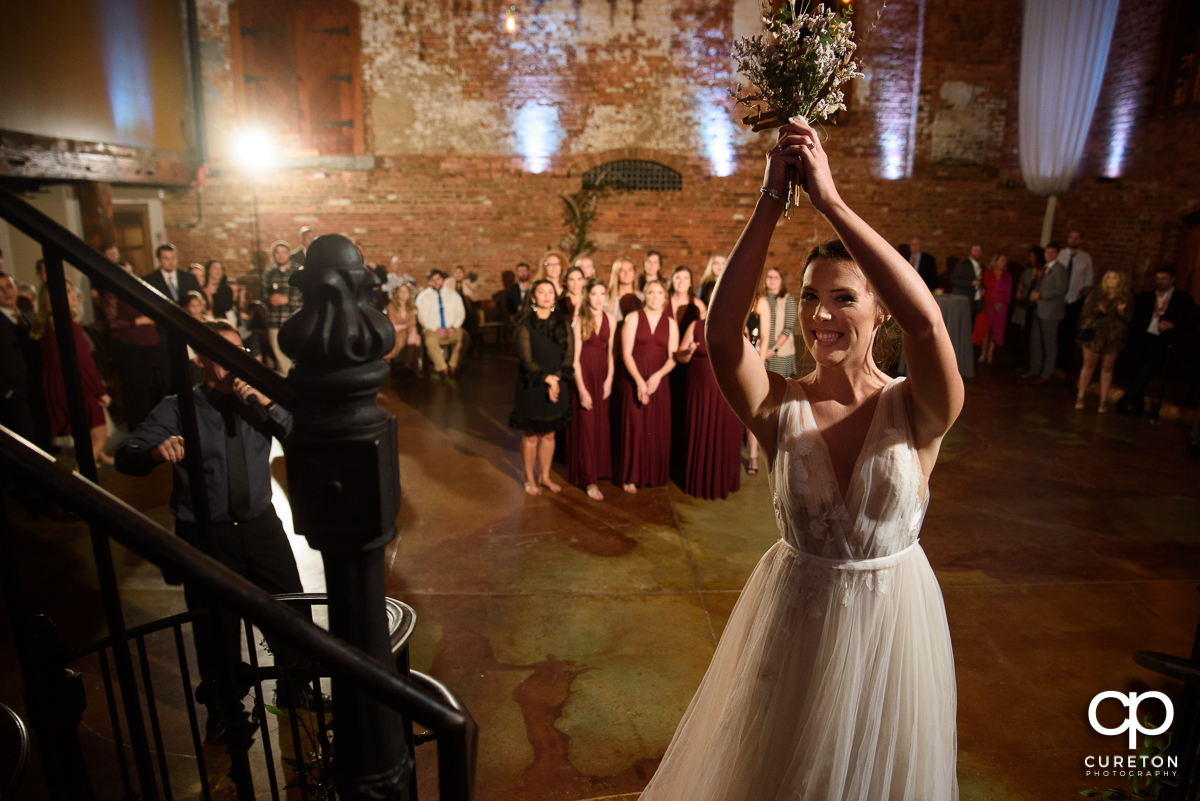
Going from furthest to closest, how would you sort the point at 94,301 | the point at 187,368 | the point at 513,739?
1. the point at 94,301
2. the point at 513,739
3. the point at 187,368

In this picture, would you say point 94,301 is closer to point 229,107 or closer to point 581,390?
point 229,107

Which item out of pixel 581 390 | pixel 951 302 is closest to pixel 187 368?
pixel 581 390

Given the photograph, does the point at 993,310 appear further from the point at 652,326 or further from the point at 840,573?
the point at 840,573

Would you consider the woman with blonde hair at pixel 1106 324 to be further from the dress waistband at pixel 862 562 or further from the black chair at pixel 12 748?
the black chair at pixel 12 748

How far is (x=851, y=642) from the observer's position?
1.89m

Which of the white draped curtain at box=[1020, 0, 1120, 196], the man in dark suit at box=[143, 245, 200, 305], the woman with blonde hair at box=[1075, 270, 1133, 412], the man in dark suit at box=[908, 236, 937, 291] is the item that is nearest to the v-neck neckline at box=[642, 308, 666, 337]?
the man in dark suit at box=[143, 245, 200, 305]

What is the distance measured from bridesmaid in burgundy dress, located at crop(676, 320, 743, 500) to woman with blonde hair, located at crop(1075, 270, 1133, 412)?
4785 millimetres

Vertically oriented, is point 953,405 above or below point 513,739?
above

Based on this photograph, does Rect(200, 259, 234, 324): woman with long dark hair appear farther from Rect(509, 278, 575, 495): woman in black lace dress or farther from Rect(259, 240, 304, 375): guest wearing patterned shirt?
Rect(509, 278, 575, 495): woman in black lace dress

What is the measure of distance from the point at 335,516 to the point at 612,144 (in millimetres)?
10965

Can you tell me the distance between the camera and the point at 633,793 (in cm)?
278

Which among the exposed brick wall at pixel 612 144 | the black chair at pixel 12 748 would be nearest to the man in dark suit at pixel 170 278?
the exposed brick wall at pixel 612 144

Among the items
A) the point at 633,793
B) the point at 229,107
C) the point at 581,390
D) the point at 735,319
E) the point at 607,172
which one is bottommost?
the point at 633,793

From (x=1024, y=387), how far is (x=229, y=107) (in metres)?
11.6
